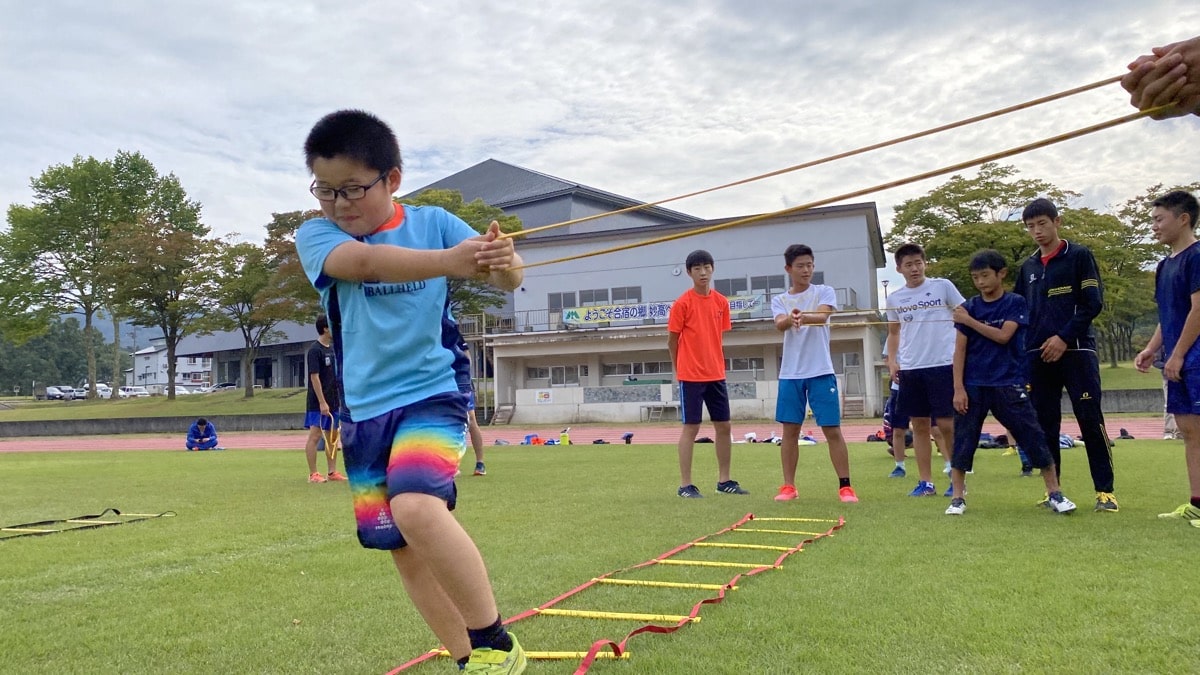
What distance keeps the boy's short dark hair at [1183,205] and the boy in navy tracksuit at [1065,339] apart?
673 millimetres

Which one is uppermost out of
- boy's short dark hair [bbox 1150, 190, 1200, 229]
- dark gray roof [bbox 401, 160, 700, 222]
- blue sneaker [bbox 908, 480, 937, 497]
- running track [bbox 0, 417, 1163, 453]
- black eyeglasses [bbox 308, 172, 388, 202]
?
dark gray roof [bbox 401, 160, 700, 222]

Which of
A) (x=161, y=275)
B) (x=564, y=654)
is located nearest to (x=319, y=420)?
(x=564, y=654)

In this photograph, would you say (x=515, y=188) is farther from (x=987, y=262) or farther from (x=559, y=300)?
(x=987, y=262)

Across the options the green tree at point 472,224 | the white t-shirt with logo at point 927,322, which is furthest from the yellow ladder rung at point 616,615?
the green tree at point 472,224

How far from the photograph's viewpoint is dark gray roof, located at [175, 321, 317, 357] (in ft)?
217

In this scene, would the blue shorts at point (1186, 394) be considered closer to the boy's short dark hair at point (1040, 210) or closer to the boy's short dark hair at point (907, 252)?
the boy's short dark hair at point (1040, 210)

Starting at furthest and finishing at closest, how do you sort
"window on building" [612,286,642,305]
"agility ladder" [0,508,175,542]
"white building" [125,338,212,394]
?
"white building" [125,338,212,394]
"window on building" [612,286,642,305]
"agility ladder" [0,508,175,542]

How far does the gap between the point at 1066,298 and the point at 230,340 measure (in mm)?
75431

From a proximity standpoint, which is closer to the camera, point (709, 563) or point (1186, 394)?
point (709, 563)

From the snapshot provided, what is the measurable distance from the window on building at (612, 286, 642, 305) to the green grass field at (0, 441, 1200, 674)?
35831 mm

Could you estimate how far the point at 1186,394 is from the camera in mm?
5605

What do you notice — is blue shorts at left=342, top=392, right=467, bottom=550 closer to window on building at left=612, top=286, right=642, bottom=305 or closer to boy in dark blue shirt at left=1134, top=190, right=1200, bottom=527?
boy in dark blue shirt at left=1134, top=190, right=1200, bottom=527

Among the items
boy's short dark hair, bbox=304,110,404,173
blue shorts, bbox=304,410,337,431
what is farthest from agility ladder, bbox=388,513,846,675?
blue shorts, bbox=304,410,337,431

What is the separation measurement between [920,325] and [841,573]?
4.03m
